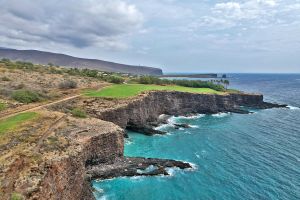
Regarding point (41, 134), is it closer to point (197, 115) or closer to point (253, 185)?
point (253, 185)

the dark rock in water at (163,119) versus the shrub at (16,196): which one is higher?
the shrub at (16,196)

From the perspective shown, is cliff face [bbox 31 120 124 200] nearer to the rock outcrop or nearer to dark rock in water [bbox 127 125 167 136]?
the rock outcrop

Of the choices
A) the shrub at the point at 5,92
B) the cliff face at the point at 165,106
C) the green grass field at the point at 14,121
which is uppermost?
the shrub at the point at 5,92

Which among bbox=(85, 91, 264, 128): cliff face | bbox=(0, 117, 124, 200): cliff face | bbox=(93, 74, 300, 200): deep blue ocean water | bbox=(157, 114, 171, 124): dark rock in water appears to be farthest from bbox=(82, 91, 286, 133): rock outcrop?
bbox=(0, 117, 124, 200): cliff face

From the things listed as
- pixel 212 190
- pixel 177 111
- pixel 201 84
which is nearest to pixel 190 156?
pixel 212 190

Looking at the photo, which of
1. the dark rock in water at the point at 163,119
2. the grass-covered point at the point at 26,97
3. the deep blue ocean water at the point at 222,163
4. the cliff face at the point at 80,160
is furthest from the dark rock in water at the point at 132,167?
the dark rock in water at the point at 163,119

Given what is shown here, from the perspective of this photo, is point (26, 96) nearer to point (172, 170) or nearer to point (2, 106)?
point (2, 106)

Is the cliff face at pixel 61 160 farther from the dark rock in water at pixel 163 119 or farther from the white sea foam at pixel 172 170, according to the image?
the dark rock in water at pixel 163 119

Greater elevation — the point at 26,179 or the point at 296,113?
the point at 26,179
